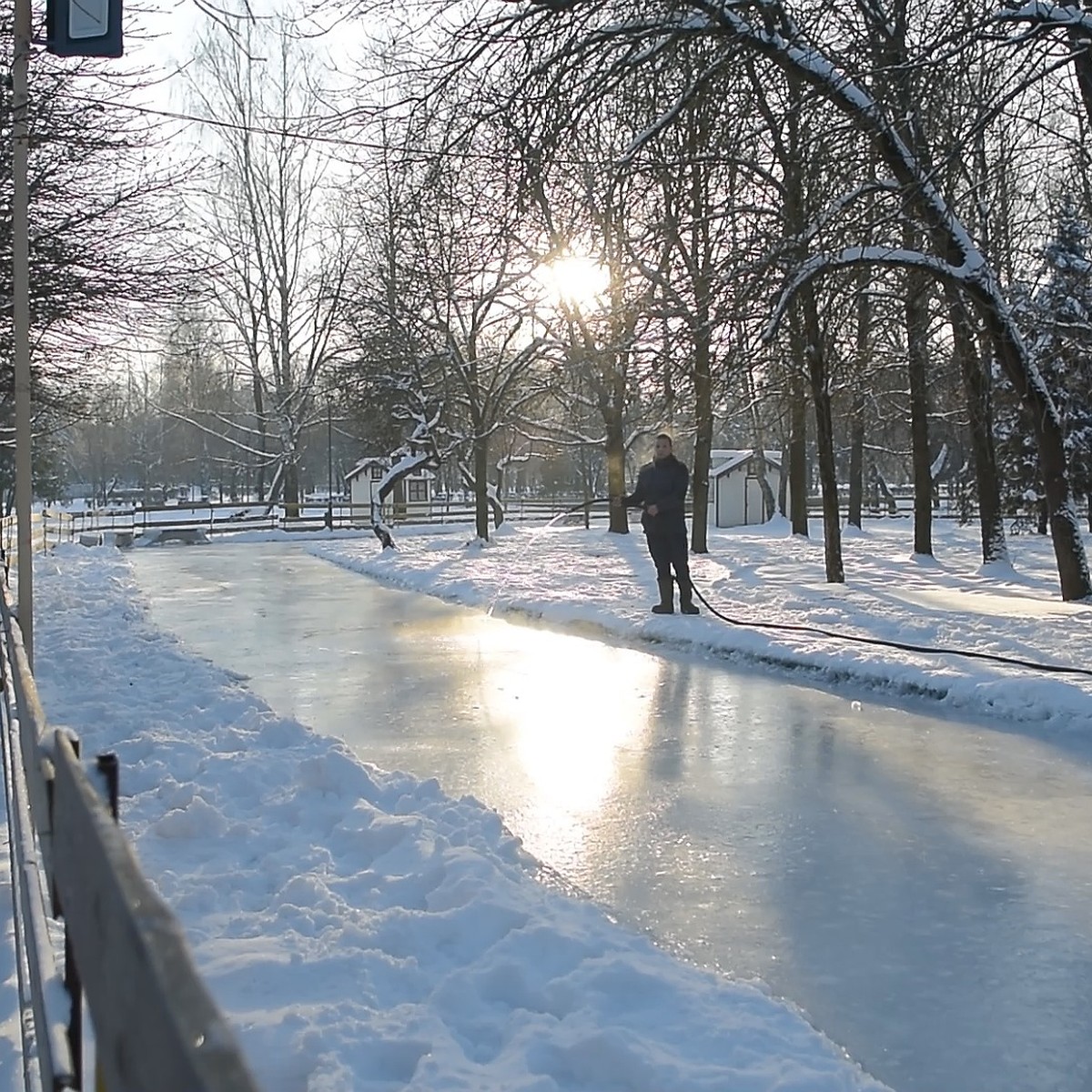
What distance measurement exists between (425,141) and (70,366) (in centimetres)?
686

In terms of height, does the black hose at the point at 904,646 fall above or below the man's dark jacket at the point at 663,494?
below

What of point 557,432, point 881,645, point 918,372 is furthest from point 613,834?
point 557,432

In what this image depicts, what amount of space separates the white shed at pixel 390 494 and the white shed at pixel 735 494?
38.1 feet

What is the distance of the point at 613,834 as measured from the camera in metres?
5.83

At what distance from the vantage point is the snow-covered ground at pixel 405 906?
3340 millimetres

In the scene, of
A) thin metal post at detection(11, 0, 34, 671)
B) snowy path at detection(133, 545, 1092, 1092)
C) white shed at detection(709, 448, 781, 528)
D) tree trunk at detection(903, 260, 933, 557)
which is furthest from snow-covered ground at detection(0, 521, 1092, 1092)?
white shed at detection(709, 448, 781, 528)

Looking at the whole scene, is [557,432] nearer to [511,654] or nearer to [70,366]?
[70,366]

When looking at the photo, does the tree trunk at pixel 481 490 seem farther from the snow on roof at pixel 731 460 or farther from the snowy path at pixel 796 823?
the snowy path at pixel 796 823

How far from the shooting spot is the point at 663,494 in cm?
1363

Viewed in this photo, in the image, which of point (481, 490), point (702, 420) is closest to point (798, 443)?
point (702, 420)

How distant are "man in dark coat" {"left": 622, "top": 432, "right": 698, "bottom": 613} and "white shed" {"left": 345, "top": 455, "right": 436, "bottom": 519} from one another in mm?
22799

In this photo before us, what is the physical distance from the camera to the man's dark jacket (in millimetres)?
13555

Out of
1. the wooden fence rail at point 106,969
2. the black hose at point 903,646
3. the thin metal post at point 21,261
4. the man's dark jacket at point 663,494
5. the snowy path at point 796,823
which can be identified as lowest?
the snowy path at point 796,823

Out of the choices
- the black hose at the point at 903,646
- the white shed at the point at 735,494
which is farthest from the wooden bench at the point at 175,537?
the black hose at the point at 903,646
